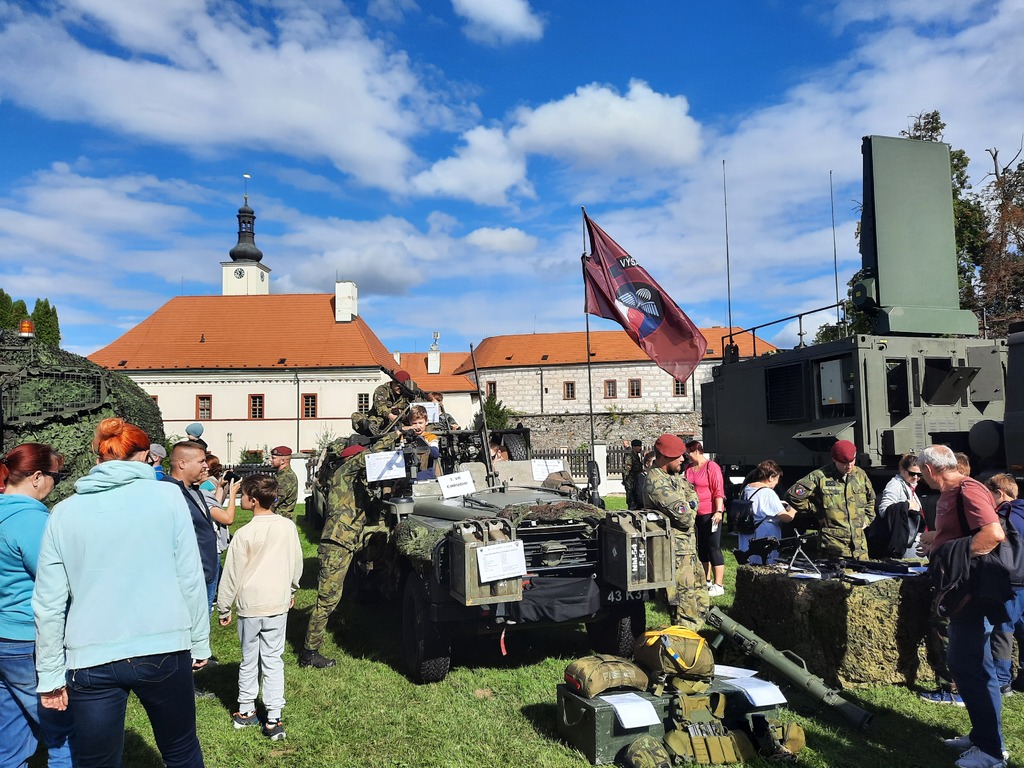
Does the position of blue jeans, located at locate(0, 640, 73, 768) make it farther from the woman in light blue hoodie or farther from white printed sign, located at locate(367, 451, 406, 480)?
white printed sign, located at locate(367, 451, 406, 480)

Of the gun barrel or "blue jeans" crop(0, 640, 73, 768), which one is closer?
"blue jeans" crop(0, 640, 73, 768)

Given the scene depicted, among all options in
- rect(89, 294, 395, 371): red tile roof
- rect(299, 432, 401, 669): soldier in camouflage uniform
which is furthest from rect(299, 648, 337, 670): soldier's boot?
rect(89, 294, 395, 371): red tile roof

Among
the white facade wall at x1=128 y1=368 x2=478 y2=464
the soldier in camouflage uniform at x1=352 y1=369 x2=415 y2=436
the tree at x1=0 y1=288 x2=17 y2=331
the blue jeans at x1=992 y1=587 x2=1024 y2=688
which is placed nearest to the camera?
the blue jeans at x1=992 y1=587 x2=1024 y2=688

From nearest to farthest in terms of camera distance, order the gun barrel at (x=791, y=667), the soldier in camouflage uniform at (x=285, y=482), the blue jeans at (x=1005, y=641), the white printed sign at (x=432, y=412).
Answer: the blue jeans at (x=1005, y=641)
the gun barrel at (x=791, y=667)
the white printed sign at (x=432, y=412)
the soldier in camouflage uniform at (x=285, y=482)

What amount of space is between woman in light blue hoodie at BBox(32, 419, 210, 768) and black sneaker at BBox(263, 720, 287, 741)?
1.98 m

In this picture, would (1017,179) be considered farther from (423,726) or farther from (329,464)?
(423,726)

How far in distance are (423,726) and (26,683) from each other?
2510 millimetres

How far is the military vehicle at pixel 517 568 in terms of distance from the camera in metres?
5.24

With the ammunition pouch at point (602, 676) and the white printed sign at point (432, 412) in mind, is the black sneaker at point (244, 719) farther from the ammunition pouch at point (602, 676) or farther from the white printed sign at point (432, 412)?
the white printed sign at point (432, 412)

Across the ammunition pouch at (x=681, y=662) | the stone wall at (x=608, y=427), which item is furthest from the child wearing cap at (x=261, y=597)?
the stone wall at (x=608, y=427)

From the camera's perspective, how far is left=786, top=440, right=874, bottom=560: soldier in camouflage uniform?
6.67m

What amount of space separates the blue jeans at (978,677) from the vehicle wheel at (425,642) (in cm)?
343

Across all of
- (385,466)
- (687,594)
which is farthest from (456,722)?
(385,466)

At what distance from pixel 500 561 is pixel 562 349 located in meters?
54.9
